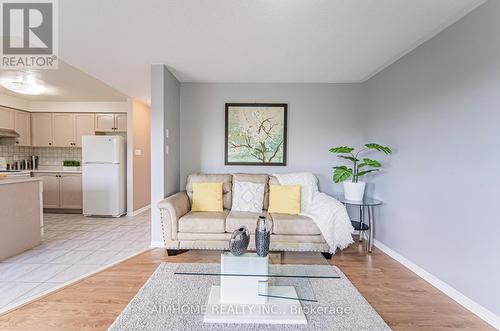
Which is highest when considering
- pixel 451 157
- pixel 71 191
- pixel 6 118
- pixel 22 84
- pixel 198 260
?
pixel 22 84

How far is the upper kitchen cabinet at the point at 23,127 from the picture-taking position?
15.7 feet

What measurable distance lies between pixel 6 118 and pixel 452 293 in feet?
23.3

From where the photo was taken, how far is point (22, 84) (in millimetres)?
3309

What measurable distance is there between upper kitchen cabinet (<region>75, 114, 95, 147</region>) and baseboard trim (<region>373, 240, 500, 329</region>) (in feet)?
19.0

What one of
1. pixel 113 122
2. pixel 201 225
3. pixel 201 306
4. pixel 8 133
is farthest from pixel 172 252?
pixel 8 133

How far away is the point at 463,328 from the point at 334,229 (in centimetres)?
122

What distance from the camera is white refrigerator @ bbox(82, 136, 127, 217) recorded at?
14.9ft

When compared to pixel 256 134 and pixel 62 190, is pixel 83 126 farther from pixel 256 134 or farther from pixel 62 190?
pixel 256 134

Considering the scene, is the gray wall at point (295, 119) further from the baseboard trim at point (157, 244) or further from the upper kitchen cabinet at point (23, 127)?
the upper kitchen cabinet at point (23, 127)

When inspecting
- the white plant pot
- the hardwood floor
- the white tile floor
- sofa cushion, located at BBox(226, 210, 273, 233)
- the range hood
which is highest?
the range hood

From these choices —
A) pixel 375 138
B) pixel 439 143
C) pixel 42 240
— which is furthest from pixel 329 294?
pixel 42 240

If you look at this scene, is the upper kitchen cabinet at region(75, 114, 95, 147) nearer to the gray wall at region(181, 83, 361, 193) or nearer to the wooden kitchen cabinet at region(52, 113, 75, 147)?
A: the wooden kitchen cabinet at region(52, 113, 75, 147)

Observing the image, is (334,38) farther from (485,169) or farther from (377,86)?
(485,169)

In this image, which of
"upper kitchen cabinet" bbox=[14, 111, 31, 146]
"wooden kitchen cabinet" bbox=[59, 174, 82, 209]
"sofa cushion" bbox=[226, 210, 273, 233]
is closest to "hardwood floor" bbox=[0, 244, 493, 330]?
"sofa cushion" bbox=[226, 210, 273, 233]
